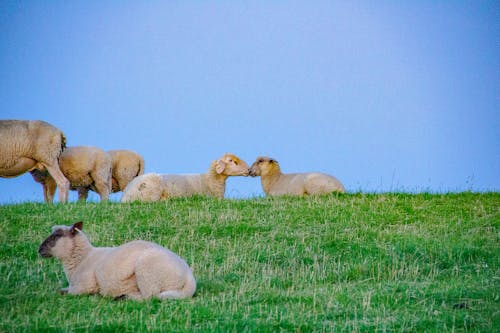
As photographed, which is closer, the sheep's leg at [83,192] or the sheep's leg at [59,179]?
the sheep's leg at [59,179]

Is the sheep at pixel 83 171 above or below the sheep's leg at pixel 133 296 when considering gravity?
above

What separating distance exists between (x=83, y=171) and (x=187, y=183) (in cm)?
502

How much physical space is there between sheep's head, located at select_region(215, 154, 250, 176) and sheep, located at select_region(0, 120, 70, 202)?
4699 millimetres

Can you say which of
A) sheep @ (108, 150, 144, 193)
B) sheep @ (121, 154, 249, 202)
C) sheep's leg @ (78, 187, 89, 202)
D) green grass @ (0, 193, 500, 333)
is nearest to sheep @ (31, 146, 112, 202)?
sheep's leg @ (78, 187, 89, 202)

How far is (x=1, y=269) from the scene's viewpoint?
41.1ft

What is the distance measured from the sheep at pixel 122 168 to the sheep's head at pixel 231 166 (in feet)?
20.6

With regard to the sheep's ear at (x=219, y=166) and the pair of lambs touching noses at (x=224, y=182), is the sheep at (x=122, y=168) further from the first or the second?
the sheep's ear at (x=219, y=166)

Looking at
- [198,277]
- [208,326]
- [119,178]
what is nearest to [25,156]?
[119,178]

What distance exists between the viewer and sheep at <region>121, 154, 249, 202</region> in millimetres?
20891

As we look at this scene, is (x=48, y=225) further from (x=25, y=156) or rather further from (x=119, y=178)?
(x=119, y=178)

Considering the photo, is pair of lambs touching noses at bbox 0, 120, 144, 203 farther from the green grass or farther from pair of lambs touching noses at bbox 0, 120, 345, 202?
the green grass

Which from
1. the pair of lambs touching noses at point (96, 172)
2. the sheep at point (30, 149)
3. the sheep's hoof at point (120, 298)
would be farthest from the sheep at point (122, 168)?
the sheep's hoof at point (120, 298)

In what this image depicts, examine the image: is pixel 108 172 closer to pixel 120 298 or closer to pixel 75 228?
pixel 75 228

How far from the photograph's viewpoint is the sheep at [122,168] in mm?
28609
